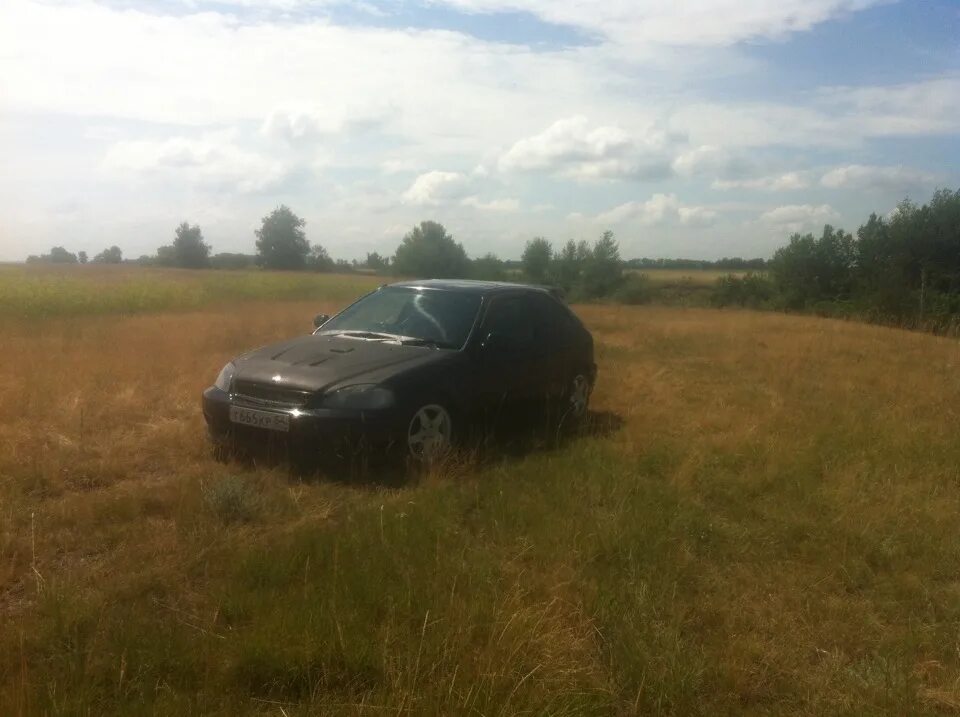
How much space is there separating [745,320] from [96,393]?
66.9ft

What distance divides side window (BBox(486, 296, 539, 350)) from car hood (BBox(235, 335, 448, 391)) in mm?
789

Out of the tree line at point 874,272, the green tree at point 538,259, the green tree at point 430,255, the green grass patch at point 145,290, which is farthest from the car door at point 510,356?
the green tree at point 538,259

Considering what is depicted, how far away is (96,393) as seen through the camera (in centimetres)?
861

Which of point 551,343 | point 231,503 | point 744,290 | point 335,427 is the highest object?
point 744,290

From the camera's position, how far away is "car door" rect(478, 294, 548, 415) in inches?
265

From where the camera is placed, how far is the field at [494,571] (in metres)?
3.02

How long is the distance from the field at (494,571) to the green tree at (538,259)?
42790 millimetres

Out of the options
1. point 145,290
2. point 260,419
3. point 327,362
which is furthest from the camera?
point 145,290

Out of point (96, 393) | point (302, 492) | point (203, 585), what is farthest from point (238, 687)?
point (96, 393)

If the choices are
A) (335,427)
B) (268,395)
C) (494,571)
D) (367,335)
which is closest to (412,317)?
(367,335)

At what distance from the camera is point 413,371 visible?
5.97 metres

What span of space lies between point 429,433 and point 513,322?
1.76 meters

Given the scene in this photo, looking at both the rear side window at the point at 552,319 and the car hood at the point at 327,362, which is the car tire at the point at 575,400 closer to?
the rear side window at the point at 552,319

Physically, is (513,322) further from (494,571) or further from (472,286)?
(494,571)
